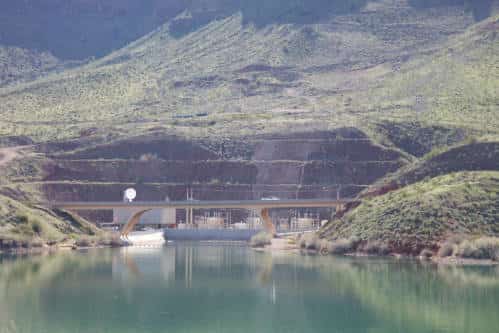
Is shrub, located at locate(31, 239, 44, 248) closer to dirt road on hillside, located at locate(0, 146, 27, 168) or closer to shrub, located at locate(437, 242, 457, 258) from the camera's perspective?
shrub, located at locate(437, 242, 457, 258)

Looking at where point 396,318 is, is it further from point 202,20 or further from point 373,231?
point 202,20

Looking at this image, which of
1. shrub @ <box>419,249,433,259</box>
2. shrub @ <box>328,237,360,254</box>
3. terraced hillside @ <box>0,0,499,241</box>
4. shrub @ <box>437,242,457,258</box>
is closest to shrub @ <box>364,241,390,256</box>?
shrub @ <box>328,237,360,254</box>

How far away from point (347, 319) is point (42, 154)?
81489 millimetres

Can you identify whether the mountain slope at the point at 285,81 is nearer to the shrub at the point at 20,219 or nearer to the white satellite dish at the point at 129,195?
the white satellite dish at the point at 129,195

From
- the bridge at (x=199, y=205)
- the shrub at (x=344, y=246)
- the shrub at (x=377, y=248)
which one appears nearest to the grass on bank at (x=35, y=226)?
the bridge at (x=199, y=205)

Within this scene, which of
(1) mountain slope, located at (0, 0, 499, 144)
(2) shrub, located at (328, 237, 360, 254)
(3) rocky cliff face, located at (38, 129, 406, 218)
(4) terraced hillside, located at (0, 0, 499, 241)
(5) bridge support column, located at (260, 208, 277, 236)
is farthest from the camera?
(1) mountain slope, located at (0, 0, 499, 144)

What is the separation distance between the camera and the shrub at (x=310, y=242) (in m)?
83.6

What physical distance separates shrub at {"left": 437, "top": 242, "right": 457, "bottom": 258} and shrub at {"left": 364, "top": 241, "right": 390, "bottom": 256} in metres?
4.68

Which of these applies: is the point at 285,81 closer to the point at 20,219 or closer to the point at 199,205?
the point at 199,205

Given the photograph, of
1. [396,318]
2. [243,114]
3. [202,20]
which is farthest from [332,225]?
[202,20]

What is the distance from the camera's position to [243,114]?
141 metres

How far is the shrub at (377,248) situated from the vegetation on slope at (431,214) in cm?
38

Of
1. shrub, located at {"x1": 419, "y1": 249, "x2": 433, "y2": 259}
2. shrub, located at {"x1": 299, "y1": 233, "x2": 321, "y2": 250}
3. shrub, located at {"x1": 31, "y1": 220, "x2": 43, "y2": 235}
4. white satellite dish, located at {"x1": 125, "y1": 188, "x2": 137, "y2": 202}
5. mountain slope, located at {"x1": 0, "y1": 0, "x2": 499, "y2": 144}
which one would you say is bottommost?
shrub, located at {"x1": 419, "y1": 249, "x2": 433, "y2": 259}

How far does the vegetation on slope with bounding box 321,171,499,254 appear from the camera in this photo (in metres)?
73.6
